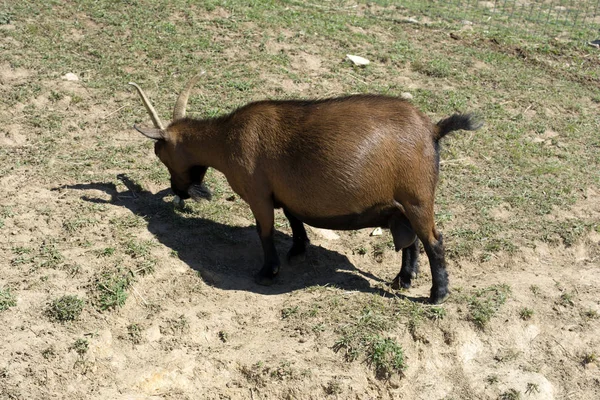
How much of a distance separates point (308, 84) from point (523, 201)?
369 cm

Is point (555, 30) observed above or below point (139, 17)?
below

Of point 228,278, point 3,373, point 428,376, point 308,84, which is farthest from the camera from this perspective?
point 308,84

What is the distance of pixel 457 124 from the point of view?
6305mm

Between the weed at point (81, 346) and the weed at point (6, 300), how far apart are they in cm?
72

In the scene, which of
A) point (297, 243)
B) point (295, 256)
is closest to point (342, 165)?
point (297, 243)

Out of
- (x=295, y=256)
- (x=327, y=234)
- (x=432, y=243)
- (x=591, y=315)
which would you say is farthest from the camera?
(x=327, y=234)

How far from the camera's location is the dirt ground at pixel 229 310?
5629mm

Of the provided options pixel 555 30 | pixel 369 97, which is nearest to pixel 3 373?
pixel 369 97

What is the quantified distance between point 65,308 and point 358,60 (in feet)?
22.7

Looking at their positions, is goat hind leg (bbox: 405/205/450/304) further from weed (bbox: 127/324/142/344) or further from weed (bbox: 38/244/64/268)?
weed (bbox: 38/244/64/268)

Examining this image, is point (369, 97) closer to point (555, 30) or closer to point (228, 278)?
point (228, 278)

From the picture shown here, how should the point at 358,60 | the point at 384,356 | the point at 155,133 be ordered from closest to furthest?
1. the point at 384,356
2. the point at 155,133
3. the point at 358,60

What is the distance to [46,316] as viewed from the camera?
5.82 m

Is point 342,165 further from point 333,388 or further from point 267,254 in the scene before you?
point 333,388
